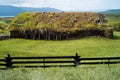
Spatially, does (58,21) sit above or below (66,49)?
above

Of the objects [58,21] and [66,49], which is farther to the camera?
[58,21]

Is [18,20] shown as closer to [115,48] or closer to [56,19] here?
[56,19]

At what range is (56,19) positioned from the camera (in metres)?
63.4

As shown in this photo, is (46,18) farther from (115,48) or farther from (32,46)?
(115,48)

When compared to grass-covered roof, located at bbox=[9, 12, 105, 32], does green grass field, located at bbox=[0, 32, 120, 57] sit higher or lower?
lower

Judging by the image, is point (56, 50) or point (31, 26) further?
point (31, 26)

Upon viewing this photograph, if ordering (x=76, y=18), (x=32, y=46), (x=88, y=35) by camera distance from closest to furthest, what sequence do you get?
(x=32, y=46), (x=88, y=35), (x=76, y=18)

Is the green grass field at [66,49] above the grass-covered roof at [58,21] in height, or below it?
below

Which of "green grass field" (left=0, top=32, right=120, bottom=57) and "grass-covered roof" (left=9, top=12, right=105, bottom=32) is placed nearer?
"green grass field" (left=0, top=32, right=120, bottom=57)

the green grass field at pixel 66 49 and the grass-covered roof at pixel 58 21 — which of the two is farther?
the grass-covered roof at pixel 58 21

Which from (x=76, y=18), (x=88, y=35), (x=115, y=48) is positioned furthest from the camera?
(x=76, y=18)

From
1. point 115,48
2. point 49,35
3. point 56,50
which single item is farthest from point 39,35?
point 115,48

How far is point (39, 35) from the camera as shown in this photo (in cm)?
5984

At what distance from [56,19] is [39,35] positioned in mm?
5593
